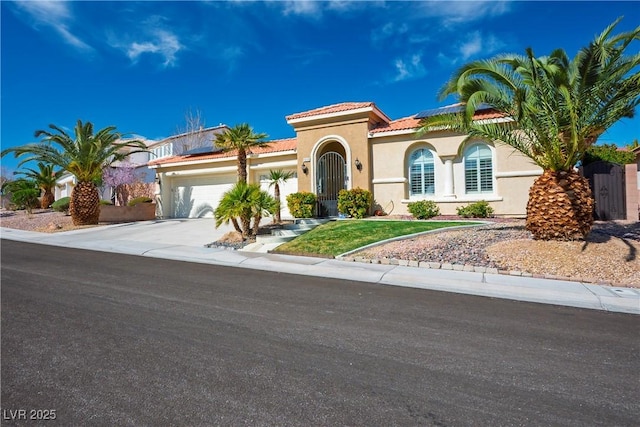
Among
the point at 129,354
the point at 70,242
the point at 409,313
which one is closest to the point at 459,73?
the point at 409,313

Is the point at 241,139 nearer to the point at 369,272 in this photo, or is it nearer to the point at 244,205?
the point at 244,205

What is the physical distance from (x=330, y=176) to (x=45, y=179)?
2717 centimetres

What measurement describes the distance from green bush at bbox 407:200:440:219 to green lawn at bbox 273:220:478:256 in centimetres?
142

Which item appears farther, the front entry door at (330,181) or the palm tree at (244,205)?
the front entry door at (330,181)

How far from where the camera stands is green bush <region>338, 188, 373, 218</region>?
52.1 ft

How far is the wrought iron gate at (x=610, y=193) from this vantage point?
14.1 metres

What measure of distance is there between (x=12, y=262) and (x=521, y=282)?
41.0ft

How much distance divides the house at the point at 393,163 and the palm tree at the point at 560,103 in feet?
15.9

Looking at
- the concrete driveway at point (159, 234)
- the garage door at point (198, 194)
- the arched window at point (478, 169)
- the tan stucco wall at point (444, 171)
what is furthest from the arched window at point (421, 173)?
the garage door at point (198, 194)

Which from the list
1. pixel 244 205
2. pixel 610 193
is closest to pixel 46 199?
pixel 244 205

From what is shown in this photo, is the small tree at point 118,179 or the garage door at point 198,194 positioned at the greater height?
the small tree at point 118,179

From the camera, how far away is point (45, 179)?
3094cm

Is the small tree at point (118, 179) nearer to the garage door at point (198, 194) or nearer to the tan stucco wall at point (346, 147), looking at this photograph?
the garage door at point (198, 194)

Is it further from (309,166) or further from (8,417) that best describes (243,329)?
(309,166)
